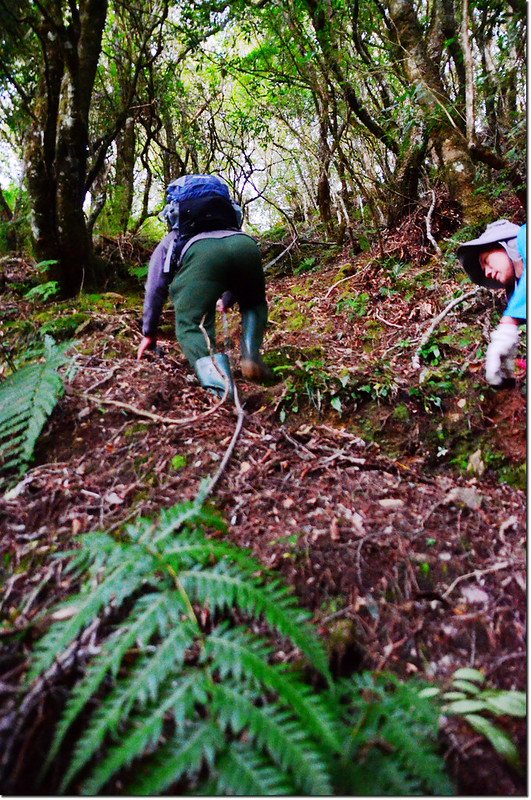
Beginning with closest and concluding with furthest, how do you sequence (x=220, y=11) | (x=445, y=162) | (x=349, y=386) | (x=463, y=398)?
(x=463, y=398), (x=349, y=386), (x=445, y=162), (x=220, y=11)

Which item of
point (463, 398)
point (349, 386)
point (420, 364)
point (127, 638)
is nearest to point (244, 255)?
point (349, 386)

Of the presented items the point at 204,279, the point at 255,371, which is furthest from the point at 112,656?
the point at 204,279

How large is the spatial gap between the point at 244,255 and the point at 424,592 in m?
2.77

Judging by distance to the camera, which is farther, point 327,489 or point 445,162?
point 445,162

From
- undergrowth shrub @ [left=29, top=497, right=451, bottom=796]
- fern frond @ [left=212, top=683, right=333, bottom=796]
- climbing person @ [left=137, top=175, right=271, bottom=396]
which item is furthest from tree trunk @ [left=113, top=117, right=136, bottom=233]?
fern frond @ [left=212, top=683, right=333, bottom=796]

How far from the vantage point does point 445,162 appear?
18.2ft

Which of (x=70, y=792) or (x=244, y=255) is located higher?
(x=244, y=255)

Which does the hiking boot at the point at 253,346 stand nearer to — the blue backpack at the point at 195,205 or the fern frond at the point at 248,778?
the blue backpack at the point at 195,205

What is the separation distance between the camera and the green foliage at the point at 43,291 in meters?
4.13

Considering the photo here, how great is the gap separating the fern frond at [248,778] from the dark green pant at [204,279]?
2606 mm

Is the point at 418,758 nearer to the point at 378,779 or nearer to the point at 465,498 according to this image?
the point at 378,779

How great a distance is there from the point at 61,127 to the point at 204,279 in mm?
3019

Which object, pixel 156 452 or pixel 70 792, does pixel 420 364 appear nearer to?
pixel 156 452

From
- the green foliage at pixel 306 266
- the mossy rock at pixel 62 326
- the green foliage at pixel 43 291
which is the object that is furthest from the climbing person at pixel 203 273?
the green foliage at pixel 306 266
